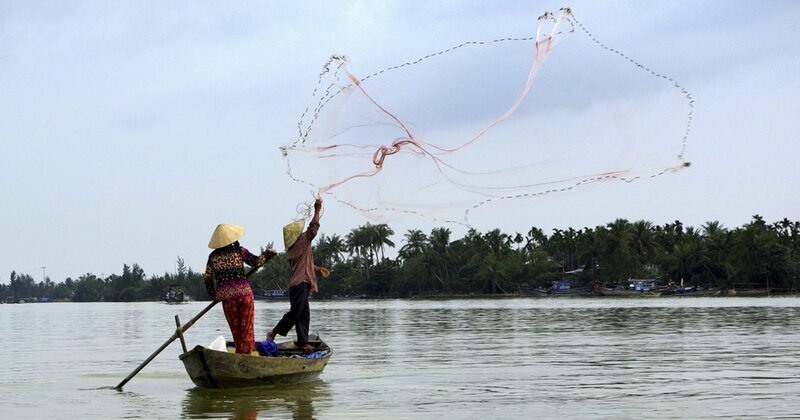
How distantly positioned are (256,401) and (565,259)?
139738 mm

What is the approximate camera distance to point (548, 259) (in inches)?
5694

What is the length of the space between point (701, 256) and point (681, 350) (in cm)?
9841

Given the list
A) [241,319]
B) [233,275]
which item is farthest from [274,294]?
[233,275]

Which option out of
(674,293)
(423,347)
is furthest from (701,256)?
(423,347)

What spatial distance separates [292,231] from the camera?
17.3 metres

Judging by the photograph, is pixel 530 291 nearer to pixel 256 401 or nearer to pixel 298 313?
pixel 298 313

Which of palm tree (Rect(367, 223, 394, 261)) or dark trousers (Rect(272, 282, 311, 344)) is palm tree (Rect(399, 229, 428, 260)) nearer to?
palm tree (Rect(367, 223, 394, 261))

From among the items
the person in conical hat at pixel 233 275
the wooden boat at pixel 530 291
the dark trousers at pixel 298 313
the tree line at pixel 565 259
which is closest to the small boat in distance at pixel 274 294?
the tree line at pixel 565 259

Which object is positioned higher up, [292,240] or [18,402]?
[292,240]

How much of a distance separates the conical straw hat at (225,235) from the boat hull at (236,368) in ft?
5.24

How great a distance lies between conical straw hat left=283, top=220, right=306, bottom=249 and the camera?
17297 mm

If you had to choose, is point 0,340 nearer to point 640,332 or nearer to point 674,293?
point 640,332

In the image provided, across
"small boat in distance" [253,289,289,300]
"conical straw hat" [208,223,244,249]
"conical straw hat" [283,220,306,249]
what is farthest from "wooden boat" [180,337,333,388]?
"small boat in distance" [253,289,289,300]

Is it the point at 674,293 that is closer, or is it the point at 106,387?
the point at 106,387
